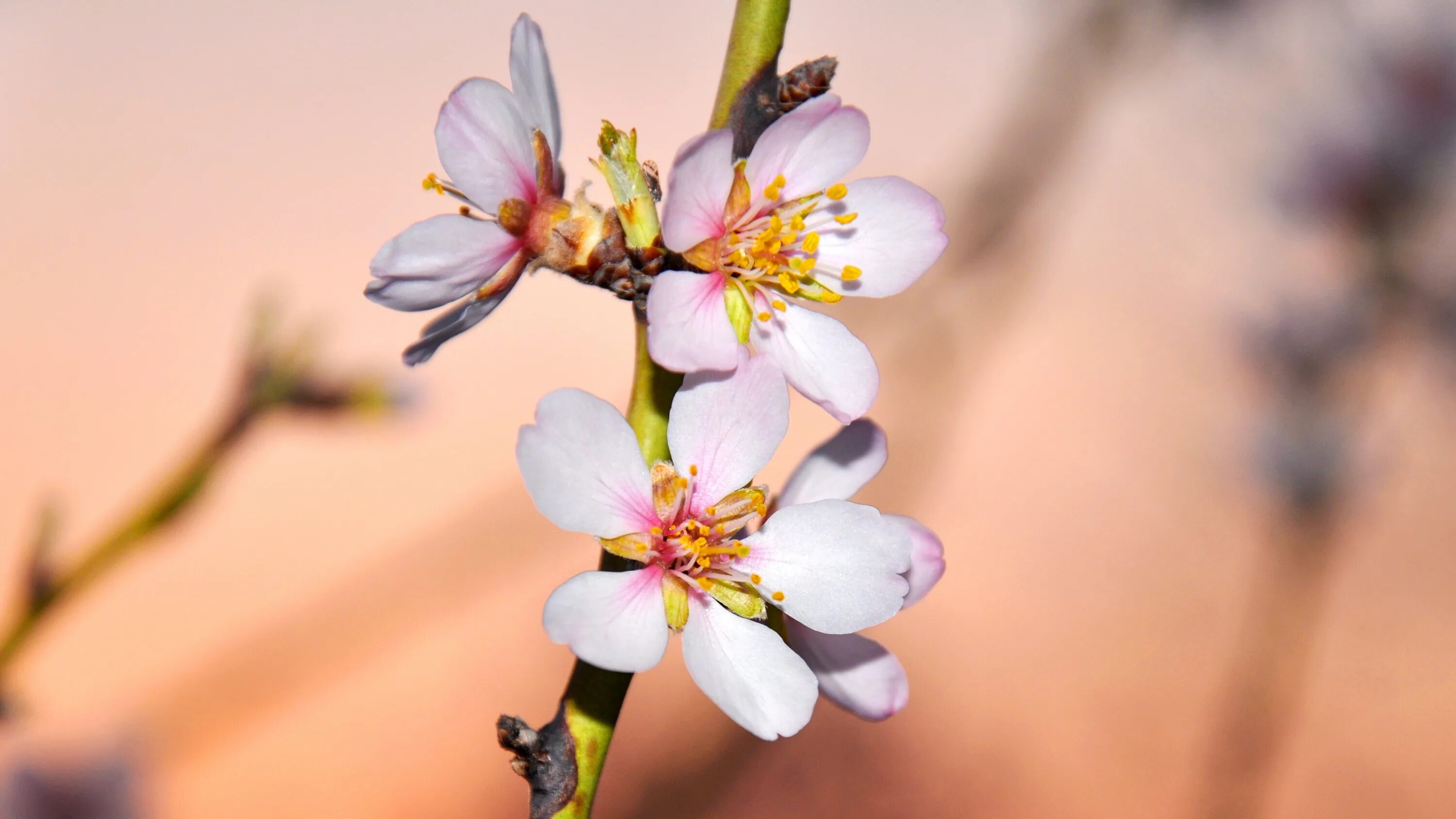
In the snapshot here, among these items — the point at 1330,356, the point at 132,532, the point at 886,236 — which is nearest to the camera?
the point at 886,236

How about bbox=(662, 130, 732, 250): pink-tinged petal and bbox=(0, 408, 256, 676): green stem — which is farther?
bbox=(0, 408, 256, 676): green stem

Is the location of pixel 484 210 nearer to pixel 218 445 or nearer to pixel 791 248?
pixel 791 248

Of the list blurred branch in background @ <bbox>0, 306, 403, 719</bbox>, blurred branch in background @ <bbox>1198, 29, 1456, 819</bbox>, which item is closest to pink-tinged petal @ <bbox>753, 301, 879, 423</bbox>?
blurred branch in background @ <bbox>0, 306, 403, 719</bbox>

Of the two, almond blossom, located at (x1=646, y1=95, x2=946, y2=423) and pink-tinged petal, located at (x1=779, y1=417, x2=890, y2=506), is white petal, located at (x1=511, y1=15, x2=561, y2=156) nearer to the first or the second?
almond blossom, located at (x1=646, y1=95, x2=946, y2=423)

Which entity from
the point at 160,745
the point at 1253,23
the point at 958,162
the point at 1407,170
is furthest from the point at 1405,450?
the point at 160,745

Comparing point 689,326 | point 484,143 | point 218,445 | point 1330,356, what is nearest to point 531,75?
point 484,143

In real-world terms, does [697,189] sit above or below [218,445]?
above

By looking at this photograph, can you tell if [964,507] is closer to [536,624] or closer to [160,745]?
[536,624]
